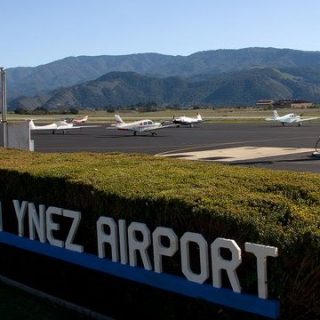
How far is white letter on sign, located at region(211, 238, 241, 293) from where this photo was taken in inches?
184

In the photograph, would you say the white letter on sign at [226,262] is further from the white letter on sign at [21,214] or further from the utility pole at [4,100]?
the utility pole at [4,100]

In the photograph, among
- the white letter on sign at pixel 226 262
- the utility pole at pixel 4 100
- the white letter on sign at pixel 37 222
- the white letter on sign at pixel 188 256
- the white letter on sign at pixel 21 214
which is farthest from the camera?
the utility pole at pixel 4 100

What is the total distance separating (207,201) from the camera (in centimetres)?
513

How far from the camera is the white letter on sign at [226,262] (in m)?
4.66

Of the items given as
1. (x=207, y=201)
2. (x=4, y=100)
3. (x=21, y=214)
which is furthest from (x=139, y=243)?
(x=4, y=100)

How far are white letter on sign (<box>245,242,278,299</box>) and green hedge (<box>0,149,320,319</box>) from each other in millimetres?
51

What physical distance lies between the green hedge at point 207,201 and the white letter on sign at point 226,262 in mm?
81

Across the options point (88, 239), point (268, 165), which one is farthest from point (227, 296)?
point (268, 165)

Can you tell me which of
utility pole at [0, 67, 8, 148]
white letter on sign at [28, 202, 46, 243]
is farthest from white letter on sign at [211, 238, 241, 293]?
utility pole at [0, 67, 8, 148]

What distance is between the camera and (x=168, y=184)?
594 centimetres

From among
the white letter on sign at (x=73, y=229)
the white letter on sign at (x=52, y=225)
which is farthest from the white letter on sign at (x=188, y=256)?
the white letter on sign at (x=52, y=225)

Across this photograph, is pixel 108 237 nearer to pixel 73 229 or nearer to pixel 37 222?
pixel 73 229

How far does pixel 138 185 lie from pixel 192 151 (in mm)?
25970

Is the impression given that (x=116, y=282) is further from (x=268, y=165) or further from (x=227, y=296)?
(x=268, y=165)
